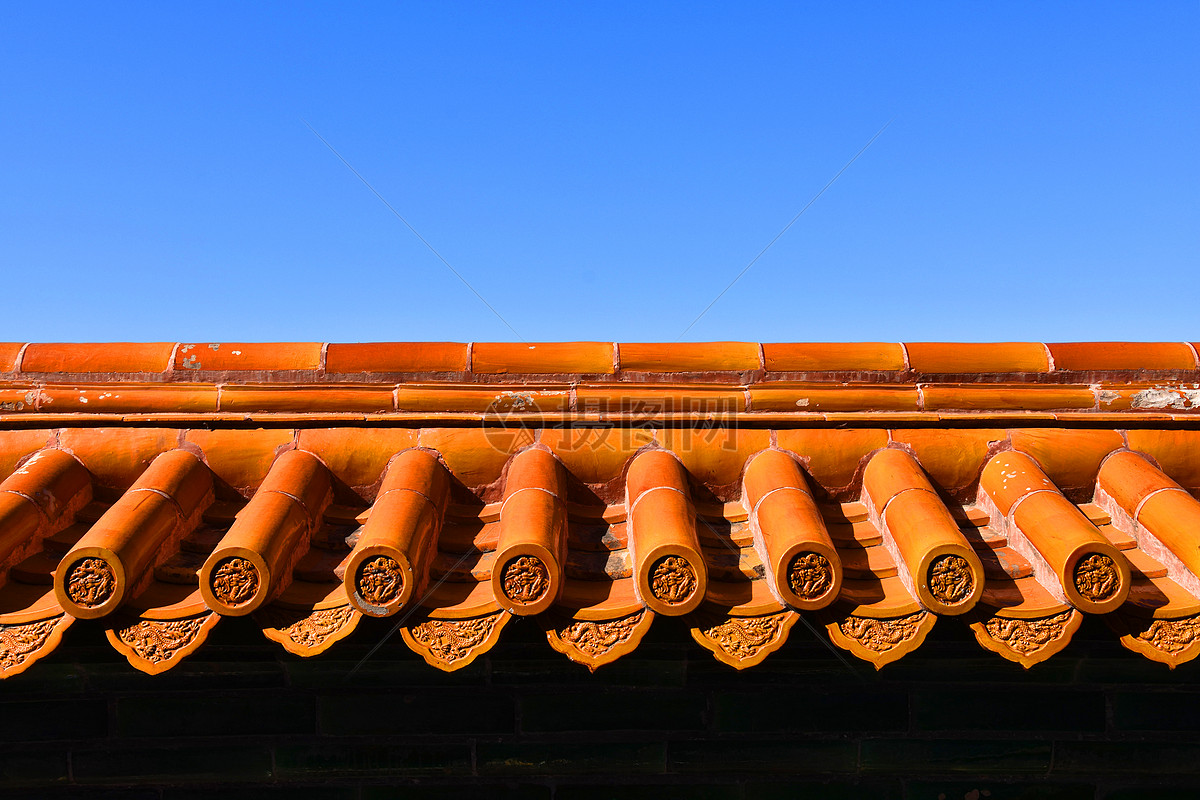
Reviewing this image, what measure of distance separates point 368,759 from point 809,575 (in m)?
1.96

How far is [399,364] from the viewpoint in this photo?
3.72 m

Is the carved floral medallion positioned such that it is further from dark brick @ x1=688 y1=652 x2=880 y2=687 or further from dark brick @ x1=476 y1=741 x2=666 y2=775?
dark brick @ x1=688 y1=652 x2=880 y2=687

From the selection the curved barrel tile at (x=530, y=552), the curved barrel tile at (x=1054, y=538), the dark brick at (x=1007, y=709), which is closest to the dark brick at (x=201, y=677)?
the curved barrel tile at (x=530, y=552)

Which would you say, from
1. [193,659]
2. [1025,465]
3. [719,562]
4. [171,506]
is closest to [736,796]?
[719,562]

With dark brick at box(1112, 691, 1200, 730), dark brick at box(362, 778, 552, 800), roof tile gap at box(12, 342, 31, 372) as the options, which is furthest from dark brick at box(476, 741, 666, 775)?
roof tile gap at box(12, 342, 31, 372)

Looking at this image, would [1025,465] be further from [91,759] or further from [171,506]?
[91,759]

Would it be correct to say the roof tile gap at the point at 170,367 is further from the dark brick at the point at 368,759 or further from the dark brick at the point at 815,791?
the dark brick at the point at 815,791

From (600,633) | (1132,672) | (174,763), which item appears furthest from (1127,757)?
(174,763)

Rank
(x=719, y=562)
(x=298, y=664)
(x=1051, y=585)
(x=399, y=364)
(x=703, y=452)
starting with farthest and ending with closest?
(x=399, y=364)
(x=703, y=452)
(x=298, y=664)
(x=719, y=562)
(x=1051, y=585)

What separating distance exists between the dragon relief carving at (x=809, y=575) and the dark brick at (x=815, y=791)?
4.04ft

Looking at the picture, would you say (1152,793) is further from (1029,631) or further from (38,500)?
(38,500)

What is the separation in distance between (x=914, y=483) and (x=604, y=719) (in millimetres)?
1552

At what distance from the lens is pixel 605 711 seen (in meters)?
3.27

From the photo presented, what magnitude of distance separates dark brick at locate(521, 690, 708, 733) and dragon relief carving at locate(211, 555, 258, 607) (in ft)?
4.08
